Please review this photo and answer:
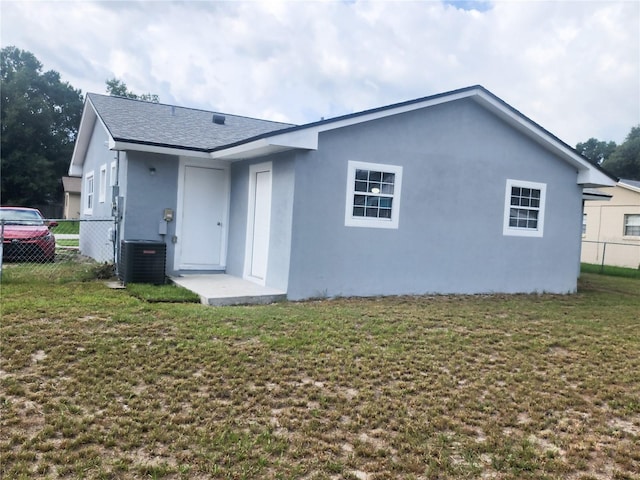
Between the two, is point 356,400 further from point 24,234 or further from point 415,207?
point 24,234

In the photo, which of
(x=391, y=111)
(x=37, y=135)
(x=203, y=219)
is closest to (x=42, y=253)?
(x=203, y=219)

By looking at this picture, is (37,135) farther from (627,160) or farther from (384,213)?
(627,160)

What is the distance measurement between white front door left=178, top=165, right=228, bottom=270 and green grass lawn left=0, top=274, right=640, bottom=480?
3.23m

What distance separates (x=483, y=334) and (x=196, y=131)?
7771mm

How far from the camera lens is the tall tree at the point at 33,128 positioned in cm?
3712

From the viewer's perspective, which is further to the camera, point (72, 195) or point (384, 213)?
point (72, 195)

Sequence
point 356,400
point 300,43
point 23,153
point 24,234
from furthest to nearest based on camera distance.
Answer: point 23,153 < point 300,43 < point 24,234 < point 356,400

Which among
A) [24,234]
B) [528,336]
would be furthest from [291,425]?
[24,234]

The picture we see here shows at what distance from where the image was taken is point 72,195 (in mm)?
36281

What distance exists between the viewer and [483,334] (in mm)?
6410

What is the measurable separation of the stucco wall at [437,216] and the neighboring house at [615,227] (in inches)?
421

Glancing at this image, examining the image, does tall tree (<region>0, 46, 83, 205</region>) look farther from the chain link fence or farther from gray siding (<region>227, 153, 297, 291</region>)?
gray siding (<region>227, 153, 297, 291</region>)

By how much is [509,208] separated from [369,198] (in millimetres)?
3424

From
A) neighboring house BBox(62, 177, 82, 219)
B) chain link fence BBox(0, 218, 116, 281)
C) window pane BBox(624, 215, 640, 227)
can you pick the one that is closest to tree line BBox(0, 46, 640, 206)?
neighboring house BBox(62, 177, 82, 219)
